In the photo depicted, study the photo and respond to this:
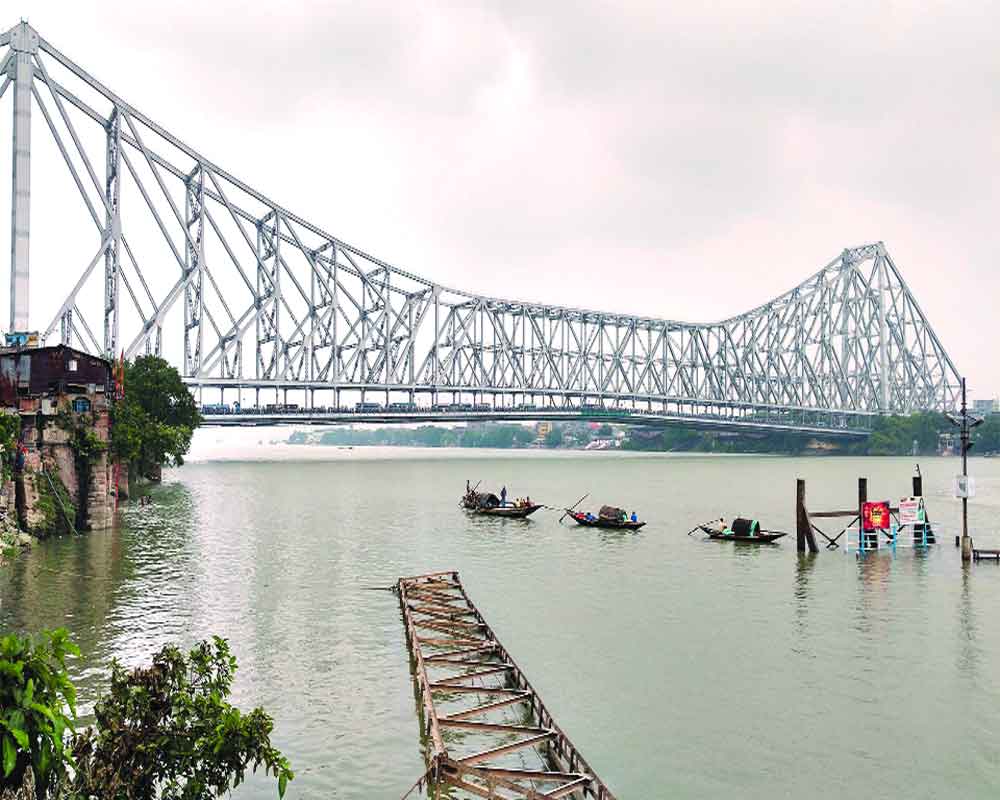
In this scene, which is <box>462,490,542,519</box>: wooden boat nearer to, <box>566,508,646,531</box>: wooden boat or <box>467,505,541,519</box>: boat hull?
<box>467,505,541,519</box>: boat hull

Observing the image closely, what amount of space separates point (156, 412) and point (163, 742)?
6354 cm

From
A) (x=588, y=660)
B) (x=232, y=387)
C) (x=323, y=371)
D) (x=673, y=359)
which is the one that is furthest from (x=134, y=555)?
(x=673, y=359)

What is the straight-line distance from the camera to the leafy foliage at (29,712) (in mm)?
9203

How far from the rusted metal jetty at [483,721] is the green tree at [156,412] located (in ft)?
118

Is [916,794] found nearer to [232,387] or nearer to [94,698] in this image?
[94,698]

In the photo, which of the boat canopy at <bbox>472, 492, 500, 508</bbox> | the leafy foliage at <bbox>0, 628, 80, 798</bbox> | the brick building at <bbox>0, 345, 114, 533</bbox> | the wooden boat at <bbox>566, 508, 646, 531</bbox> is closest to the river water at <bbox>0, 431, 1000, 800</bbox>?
the wooden boat at <bbox>566, 508, 646, 531</bbox>

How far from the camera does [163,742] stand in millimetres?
12180

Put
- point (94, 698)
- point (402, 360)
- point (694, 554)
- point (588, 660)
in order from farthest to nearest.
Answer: point (402, 360)
point (694, 554)
point (588, 660)
point (94, 698)

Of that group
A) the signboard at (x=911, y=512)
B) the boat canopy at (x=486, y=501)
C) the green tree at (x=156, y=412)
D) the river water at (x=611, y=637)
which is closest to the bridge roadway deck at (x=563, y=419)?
the green tree at (x=156, y=412)

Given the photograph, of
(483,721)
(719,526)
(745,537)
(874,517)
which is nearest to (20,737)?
(483,721)

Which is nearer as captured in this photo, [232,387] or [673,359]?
[232,387]

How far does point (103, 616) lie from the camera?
2666 centimetres

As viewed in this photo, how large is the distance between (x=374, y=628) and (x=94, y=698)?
345 inches

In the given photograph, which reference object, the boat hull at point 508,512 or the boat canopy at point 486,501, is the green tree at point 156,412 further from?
the boat hull at point 508,512
